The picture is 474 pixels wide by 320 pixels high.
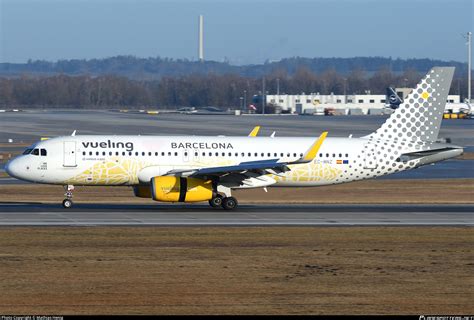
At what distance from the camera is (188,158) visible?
145 ft

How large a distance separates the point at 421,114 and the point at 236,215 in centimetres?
1144

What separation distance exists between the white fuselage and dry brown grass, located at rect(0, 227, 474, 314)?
26.2 feet

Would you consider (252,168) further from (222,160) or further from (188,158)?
(188,158)

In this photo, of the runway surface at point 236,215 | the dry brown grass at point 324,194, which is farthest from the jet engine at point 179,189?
the dry brown grass at point 324,194

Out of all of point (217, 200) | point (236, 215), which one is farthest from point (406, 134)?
point (236, 215)

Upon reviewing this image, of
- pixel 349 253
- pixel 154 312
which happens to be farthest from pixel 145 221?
pixel 154 312

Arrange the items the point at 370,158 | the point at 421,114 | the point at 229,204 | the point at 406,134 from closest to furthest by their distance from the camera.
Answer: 1. the point at 229,204
2. the point at 370,158
3. the point at 406,134
4. the point at 421,114

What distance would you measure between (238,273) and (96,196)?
26.0 metres

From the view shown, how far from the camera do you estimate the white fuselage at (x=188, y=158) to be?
43.2m

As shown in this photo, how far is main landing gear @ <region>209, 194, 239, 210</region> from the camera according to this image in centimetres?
4359

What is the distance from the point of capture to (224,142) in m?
44.8

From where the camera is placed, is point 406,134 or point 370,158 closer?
point 370,158

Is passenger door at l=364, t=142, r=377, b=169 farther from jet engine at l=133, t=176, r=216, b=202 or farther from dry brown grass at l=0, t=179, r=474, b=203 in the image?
jet engine at l=133, t=176, r=216, b=202

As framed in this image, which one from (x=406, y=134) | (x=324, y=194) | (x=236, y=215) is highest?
(x=406, y=134)
